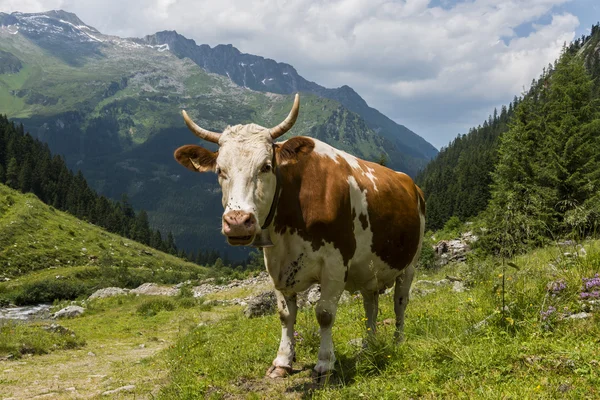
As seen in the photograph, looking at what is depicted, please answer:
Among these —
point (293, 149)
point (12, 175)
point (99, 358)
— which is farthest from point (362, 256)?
point (12, 175)

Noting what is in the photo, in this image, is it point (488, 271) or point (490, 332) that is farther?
point (488, 271)

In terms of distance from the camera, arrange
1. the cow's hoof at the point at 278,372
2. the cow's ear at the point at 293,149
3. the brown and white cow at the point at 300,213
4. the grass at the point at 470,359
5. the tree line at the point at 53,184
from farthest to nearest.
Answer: the tree line at the point at 53,184
the cow's hoof at the point at 278,372
the cow's ear at the point at 293,149
the brown and white cow at the point at 300,213
the grass at the point at 470,359

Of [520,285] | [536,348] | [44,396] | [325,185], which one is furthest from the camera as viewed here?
[44,396]

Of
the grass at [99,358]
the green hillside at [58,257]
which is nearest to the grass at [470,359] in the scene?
the grass at [99,358]

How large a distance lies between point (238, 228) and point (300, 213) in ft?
4.09

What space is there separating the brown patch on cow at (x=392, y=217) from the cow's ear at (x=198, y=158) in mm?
2121

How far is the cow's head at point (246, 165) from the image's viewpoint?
4570 mm

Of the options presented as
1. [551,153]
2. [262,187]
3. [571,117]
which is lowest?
[262,187]

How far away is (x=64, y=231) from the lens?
71.8 meters

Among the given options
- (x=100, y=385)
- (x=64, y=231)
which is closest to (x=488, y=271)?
(x=100, y=385)

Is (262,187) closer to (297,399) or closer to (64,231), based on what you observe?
(297,399)

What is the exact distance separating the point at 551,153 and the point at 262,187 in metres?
27.3

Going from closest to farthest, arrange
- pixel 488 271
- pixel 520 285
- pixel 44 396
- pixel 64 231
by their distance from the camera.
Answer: pixel 520 285
pixel 44 396
pixel 488 271
pixel 64 231

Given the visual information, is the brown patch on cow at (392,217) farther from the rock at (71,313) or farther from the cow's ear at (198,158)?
the rock at (71,313)
